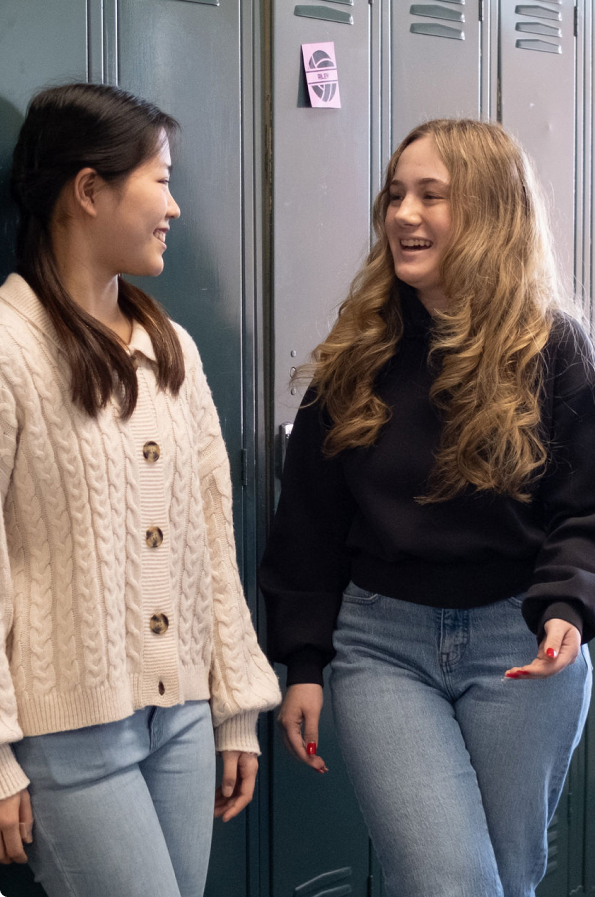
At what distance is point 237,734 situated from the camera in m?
1.49

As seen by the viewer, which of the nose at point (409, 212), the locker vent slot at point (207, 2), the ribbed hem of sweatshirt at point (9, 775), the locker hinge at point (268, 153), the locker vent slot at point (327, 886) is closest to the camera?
the ribbed hem of sweatshirt at point (9, 775)

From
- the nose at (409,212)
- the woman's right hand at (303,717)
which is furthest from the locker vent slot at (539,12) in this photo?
the woman's right hand at (303,717)

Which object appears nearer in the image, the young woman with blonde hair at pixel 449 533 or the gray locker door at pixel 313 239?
the young woman with blonde hair at pixel 449 533

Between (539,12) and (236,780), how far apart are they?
1.98 metres

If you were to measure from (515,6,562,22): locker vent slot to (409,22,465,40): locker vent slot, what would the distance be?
223mm

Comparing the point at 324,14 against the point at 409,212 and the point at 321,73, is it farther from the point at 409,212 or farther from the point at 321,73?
the point at 409,212

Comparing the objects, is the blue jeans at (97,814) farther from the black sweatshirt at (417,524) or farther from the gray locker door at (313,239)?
the gray locker door at (313,239)

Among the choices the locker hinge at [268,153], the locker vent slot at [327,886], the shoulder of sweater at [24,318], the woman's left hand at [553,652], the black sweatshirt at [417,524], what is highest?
the locker hinge at [268,153]

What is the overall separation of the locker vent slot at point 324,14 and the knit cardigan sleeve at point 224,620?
34.4 inches

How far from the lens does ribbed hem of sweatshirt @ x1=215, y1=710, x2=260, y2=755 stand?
58.6 inches

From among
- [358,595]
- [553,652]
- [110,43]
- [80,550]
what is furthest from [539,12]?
[80,550]

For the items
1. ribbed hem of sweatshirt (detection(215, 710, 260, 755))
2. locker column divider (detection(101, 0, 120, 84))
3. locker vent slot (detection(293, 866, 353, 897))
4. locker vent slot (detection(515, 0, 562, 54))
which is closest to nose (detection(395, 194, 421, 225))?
locker column divider (detection(101, 0, 120, 84))

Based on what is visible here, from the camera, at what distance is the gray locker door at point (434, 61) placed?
81.4 inches

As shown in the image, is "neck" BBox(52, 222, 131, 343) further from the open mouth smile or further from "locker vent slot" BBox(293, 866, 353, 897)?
"locker vent slot" BBox(293, 866, 353, 897)
